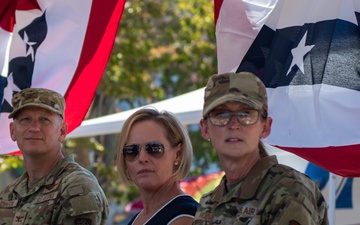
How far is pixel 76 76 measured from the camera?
5.70 m

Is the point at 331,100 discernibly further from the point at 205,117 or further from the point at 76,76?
the point at 76,76

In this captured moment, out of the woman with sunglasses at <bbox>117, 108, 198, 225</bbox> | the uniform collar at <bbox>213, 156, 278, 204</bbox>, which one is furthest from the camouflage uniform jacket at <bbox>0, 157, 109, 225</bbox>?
the uniform collar at <bbox>213, 156, 278, 204</bbox>

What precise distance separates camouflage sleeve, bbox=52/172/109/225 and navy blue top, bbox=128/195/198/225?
10.2 inches

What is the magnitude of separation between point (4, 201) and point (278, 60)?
1.50 metres

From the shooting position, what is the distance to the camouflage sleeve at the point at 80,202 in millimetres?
4059

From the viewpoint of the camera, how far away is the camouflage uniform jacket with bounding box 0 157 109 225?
13.4ft

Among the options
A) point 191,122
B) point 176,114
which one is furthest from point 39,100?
point 191,122

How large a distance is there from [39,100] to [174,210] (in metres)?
0.89

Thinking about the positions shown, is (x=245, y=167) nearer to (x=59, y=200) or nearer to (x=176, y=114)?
(x=59, y=200)

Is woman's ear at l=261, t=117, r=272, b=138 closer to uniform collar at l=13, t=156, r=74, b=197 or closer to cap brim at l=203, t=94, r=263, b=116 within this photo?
cap brim at l=203, t=94, r=263, b=116

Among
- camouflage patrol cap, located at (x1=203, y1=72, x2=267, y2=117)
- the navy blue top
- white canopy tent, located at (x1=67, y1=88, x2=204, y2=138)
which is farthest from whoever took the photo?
white canopy tent, located at (x1=67, y1=88, x2=204, y2=138)

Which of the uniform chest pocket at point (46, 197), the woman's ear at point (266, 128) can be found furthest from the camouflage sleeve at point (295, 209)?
the uniform chest pocket at point (46, 197)

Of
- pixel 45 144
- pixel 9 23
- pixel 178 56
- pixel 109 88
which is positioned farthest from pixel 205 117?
pixel 178 56

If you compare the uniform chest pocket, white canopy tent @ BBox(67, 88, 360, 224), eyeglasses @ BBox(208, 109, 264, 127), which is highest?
eyeglasses @ BBox(208, 109, 264, 127)
